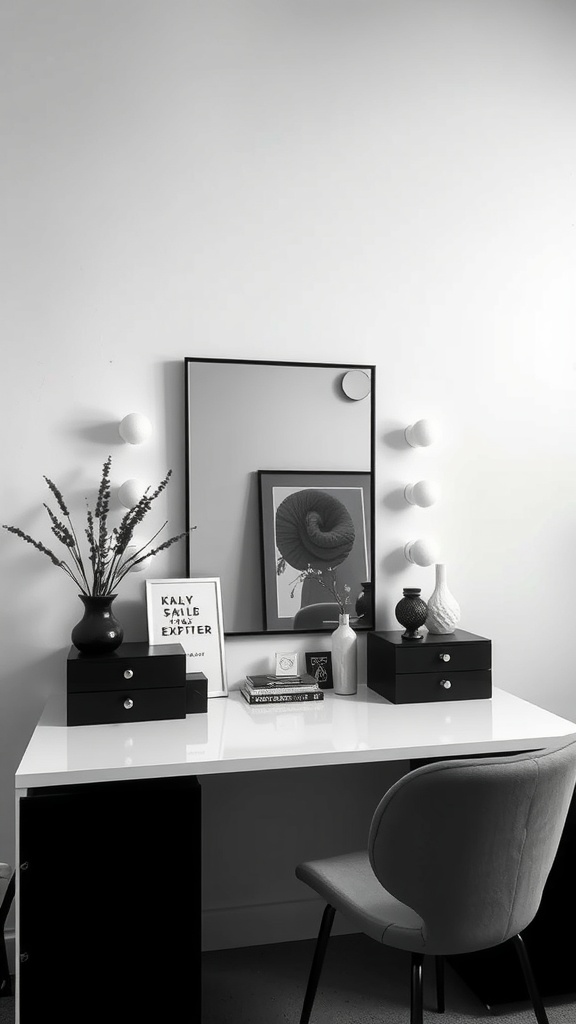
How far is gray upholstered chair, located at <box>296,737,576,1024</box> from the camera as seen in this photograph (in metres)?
1.56

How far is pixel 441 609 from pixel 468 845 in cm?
103

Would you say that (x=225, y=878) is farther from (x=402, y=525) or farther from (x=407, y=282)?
(x=407, y=282)

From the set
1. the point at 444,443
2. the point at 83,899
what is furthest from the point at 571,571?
the point at 83,899

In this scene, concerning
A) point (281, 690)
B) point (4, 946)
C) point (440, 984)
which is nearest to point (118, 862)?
point (4, 946)

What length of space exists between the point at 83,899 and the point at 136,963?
18 centimetres

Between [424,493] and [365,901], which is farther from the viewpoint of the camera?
[424,493]

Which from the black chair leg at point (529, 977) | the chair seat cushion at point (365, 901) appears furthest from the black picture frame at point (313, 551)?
the black chair leg at point (529, 977)

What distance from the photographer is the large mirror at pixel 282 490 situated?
2529 mm

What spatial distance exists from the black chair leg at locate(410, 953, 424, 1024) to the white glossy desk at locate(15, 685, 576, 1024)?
42cm

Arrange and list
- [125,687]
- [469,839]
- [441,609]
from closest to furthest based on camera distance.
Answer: [469,839] < [125,687] < [441,609]

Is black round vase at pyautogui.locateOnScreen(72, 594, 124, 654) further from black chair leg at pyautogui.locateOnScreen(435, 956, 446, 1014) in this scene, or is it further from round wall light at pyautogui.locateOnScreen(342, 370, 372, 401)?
black chair leg at pyautogui.locateOnScreen(435, 956, 446, 1014)

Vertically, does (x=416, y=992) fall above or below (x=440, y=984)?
above

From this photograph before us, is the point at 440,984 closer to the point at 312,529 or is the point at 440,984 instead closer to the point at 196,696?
the point at 196,696

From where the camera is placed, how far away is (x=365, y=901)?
5.90 feet
